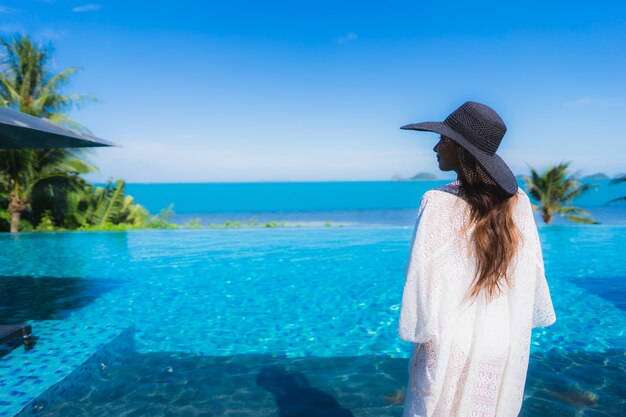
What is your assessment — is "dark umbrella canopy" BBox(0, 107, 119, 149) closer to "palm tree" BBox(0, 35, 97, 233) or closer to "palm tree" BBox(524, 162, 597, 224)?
"palm tree" BBox(0, 35, 97, 233)

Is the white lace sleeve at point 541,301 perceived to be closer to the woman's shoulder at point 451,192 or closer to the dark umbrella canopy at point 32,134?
the woman's shoulder at point 451,192

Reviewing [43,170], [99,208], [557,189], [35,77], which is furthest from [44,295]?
[557,189]

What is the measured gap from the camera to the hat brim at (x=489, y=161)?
1.36m

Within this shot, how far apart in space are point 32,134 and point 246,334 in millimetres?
3081

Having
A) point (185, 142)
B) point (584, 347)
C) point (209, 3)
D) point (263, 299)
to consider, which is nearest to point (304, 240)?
point (263, 299)

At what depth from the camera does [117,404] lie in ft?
10.5

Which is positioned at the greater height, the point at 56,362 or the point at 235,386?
the point at 56,362

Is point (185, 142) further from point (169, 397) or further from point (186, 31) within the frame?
point (169, 397)

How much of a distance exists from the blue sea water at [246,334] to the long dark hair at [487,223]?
6.65ft

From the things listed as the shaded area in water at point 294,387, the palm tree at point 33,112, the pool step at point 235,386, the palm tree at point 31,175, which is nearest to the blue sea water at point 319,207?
the shaded area in water at point 294,387

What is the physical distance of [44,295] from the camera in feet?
20.2

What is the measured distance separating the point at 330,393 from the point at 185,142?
170 feet

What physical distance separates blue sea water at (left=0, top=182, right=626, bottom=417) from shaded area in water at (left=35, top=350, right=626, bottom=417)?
0.02 metres

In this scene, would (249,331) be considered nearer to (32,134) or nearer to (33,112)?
(32,134)
